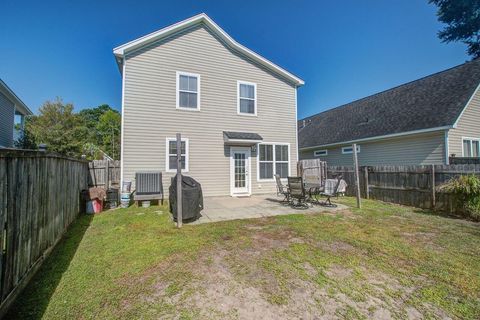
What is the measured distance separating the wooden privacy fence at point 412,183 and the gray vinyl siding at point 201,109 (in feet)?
12.1

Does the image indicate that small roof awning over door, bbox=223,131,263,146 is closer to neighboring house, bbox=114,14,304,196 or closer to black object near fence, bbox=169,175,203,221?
neighboring house, bbox=114,14,304,196

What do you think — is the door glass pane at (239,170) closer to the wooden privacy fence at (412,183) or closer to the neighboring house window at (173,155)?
the neighboring house window at (173,155)

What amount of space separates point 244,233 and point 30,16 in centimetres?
1314

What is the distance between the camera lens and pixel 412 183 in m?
8.20

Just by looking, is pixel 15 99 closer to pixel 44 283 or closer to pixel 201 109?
pixel 201 109

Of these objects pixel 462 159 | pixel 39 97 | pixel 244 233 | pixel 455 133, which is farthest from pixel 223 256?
pixel 39 97

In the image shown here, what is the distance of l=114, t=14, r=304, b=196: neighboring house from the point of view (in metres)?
9.17

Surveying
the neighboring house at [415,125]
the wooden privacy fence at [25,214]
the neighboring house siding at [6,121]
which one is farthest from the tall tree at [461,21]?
the neighboring house siding at [6,121]

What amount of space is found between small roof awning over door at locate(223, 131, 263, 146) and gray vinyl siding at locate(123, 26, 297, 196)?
329 mm

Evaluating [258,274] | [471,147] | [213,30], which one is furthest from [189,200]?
[471,147]

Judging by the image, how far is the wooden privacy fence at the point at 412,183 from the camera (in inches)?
280

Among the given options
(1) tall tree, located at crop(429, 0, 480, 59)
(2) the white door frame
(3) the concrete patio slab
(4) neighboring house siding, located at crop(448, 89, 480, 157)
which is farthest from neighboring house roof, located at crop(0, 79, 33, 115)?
(1) tall tree, located at crop(429, 0, 480, 59)

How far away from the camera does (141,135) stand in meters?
9.12

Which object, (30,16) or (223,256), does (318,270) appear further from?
(30,16)
